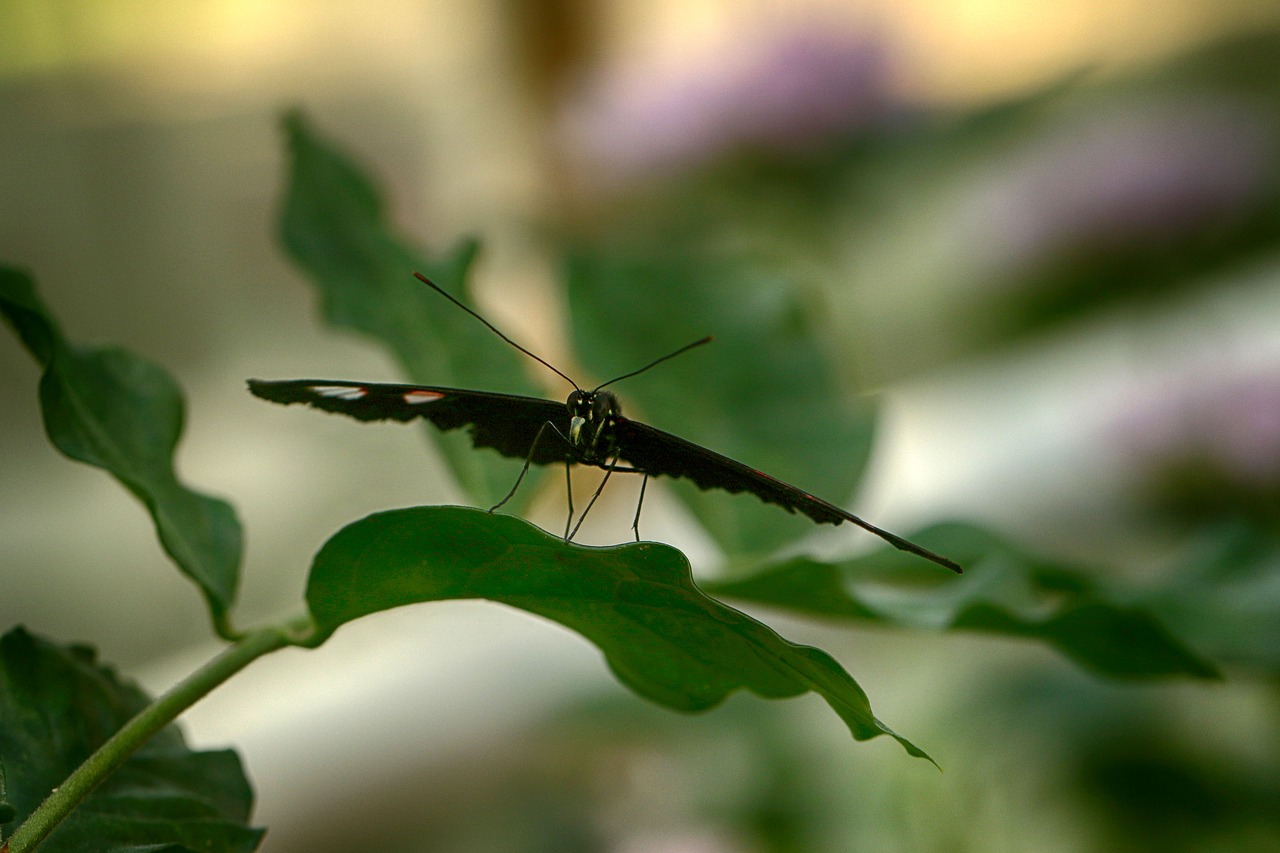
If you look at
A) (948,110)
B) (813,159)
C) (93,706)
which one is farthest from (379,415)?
(948,110)

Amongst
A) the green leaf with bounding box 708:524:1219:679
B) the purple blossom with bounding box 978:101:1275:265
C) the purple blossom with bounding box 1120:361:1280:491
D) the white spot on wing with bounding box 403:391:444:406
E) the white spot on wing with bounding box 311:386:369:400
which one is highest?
the purple blossom with bounding box 978:101:1275:265

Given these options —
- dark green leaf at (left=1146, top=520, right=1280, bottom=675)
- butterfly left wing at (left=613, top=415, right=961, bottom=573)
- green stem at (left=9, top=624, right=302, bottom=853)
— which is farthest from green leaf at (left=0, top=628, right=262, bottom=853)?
dark green leaf at (left=1146, top=520, right=1280, bottom=675)

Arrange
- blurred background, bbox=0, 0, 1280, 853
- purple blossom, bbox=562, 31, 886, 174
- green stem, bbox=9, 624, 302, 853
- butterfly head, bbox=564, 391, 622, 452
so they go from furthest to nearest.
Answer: purple blossom, bbox=562, 31, 886, 174 < blurred background, bbox=0, 0, 1280, 853 < butterfly head, bbox=564, 391, 622, 452 < green stem, bbox=9, 624, 302, 853

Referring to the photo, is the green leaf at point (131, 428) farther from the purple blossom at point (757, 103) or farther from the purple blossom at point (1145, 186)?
→ the purple blossom at point (1145, 186)

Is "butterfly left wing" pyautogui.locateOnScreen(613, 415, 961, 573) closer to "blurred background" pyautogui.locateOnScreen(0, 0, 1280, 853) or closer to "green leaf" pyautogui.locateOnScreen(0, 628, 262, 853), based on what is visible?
"green leaf" pyautogui.locateOnScreen(0, 628, 262, 853)

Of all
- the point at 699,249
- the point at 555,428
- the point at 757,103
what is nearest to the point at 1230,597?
the point at 555,428

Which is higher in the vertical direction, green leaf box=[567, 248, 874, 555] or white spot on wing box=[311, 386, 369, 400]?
green leaf box=[567, 248, 874, 555]
